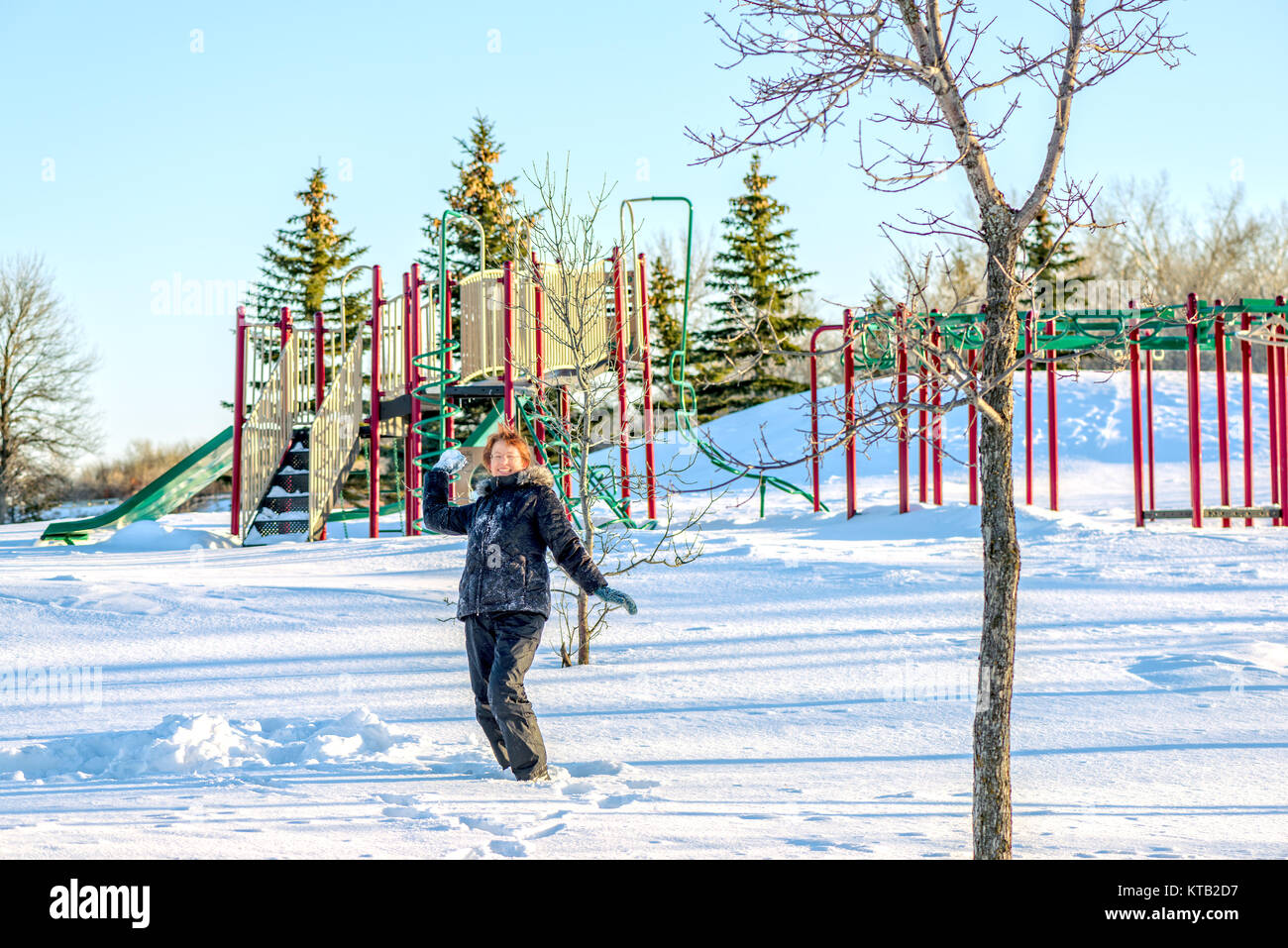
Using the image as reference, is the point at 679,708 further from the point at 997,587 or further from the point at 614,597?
the point at 997,587

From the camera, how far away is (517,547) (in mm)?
4902

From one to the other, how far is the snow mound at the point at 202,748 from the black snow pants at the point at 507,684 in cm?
64

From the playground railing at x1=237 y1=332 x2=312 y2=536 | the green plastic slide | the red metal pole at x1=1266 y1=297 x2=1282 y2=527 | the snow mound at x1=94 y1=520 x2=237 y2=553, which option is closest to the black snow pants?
the snow mound at x1=94 y1=520 x2=237 y2=553

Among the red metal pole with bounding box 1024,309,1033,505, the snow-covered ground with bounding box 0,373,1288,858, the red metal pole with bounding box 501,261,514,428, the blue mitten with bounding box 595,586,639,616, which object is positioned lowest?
the snow-covered ground with bounding box 0,373,1288,858

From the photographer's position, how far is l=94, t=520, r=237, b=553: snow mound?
545 inches

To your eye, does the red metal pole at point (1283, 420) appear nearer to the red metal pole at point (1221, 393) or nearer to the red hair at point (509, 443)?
the red metal pole at point (1221, 393)

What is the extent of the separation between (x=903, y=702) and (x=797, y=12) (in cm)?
381

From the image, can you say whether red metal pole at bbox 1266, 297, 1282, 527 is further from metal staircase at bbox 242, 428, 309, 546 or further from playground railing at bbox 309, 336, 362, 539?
metal staircase at bbox 242, 428, 309, 546

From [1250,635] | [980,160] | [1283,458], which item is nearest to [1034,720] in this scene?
[1250,635]

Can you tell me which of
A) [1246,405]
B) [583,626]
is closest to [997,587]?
[583,626]

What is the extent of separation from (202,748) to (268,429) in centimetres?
1092

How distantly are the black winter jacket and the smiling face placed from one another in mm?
30

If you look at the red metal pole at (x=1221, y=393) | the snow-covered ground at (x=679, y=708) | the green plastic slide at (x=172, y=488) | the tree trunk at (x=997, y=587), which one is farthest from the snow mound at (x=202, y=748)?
the green plastic slide at (x=172, y=488)
